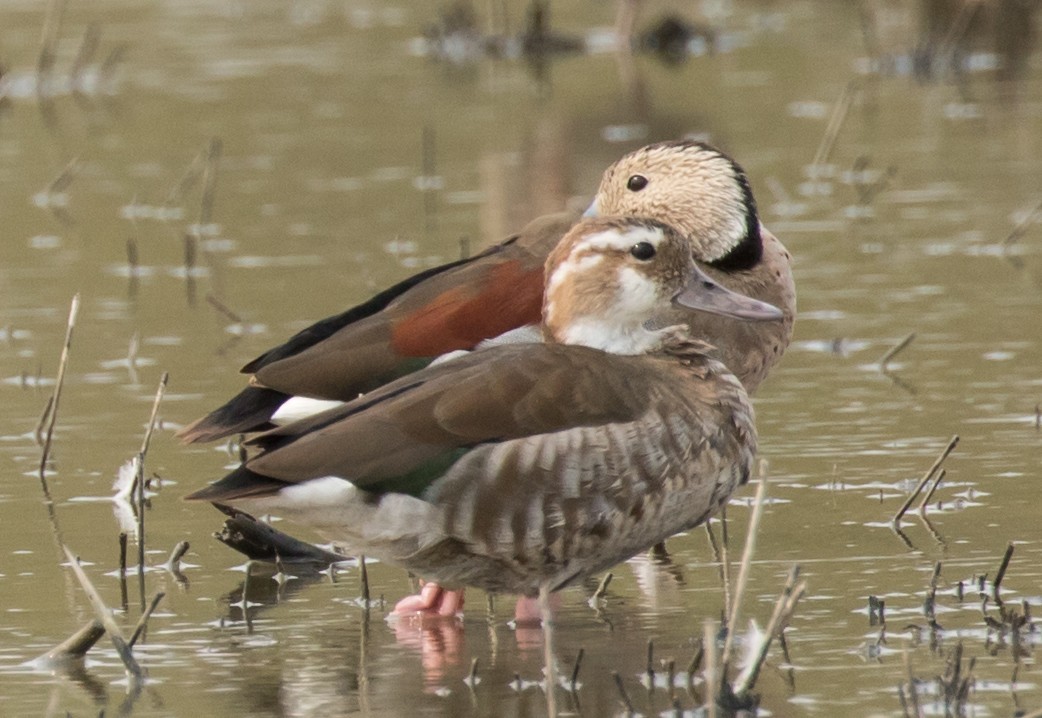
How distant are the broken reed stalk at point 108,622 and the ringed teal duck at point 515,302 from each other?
4.25 feet

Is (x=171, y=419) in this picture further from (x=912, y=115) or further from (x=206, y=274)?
(x=912, y=115)

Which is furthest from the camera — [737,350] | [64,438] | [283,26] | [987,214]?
[283,26]

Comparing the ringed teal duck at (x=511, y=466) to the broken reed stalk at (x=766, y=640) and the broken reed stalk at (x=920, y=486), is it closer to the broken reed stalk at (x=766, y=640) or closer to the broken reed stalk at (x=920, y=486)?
the broken reed stalk at (x=920, y=486)

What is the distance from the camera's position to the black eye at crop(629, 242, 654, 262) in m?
6.44

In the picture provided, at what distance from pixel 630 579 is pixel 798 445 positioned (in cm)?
154

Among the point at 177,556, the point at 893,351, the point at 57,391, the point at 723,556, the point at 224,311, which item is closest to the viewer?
the point at 723,556

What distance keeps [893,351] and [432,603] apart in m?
3.35

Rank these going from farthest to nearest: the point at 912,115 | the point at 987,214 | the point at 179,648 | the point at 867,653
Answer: the point at 912,115 → the point at 987,214 → the point at 179,648 → the point at 867,653

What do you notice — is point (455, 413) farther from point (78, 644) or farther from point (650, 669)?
point (78, 644)

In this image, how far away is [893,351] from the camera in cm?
895

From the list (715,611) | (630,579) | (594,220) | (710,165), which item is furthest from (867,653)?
(710,165)

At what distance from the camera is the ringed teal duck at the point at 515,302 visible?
6844mm

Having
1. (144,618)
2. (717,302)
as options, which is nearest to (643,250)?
(717,302)

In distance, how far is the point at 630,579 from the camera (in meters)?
6.63
